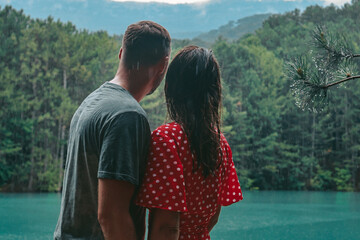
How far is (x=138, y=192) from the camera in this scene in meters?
1.25

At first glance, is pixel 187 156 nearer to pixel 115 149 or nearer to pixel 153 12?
pixel 115 149

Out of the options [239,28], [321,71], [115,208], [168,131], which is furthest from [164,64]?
[239,28]

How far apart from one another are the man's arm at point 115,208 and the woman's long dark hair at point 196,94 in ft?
0.87

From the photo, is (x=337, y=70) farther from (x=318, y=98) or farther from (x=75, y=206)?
(x=75, y=206)

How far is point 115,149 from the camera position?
1154 millimetres

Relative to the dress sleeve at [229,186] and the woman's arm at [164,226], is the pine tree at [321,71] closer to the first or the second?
the dress sleeve at [229,186]

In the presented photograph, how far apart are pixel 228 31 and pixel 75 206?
80.7m

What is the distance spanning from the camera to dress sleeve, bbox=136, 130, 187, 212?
4.05 ft

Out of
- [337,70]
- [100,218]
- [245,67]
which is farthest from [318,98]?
[245,67]

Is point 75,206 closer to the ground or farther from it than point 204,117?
closer to the ground

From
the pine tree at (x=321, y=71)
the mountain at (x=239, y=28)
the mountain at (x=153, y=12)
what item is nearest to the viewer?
the pine tree at (x=321, y=71)

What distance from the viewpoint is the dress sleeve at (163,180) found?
123 cm

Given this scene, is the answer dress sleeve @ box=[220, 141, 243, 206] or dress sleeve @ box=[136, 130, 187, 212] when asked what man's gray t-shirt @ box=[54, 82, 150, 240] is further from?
dress sleeve @ box=[220, 141, 243, 206]

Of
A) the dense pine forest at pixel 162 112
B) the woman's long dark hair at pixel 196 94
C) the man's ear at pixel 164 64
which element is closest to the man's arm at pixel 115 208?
the woman's long dark hair at pixel 196 94
